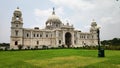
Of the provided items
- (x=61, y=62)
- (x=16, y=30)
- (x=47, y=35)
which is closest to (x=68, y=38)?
(x=47, y=35)

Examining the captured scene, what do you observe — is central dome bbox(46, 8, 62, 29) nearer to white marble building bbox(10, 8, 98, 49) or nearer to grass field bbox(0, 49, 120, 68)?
white marble building bbox(10, 8, 98, 49)

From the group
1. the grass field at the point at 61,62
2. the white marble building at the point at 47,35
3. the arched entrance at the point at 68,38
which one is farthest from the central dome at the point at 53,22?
the grass field at the point at 61,62

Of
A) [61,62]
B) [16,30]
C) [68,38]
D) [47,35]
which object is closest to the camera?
[61,62]

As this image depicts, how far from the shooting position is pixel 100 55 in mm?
23922

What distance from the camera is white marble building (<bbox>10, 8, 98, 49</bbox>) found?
79.6 m

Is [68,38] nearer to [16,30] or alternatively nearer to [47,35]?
[47,35]

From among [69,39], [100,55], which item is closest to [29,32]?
[69,39]

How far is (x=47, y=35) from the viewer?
295 ft

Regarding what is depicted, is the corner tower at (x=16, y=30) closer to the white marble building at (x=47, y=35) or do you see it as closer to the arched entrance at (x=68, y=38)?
the white marble building at (x=47, y=35)

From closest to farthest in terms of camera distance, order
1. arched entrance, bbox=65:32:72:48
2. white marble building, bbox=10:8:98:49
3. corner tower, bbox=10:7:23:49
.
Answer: corner tower, bbox=10:7:23:49 < white marble building, bbox=10:8:98:49 < arched entrance, bbox=65:32:72:48

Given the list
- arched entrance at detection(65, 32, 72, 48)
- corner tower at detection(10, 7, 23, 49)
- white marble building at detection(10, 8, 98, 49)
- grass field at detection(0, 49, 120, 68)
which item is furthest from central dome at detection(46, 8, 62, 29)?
grass field at detection(0, 49, 120, 68)

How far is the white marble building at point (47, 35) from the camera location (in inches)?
3135

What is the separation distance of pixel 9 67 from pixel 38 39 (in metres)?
72.9

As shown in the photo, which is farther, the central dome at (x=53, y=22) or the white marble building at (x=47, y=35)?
the central dome at (x=53, y=22)
